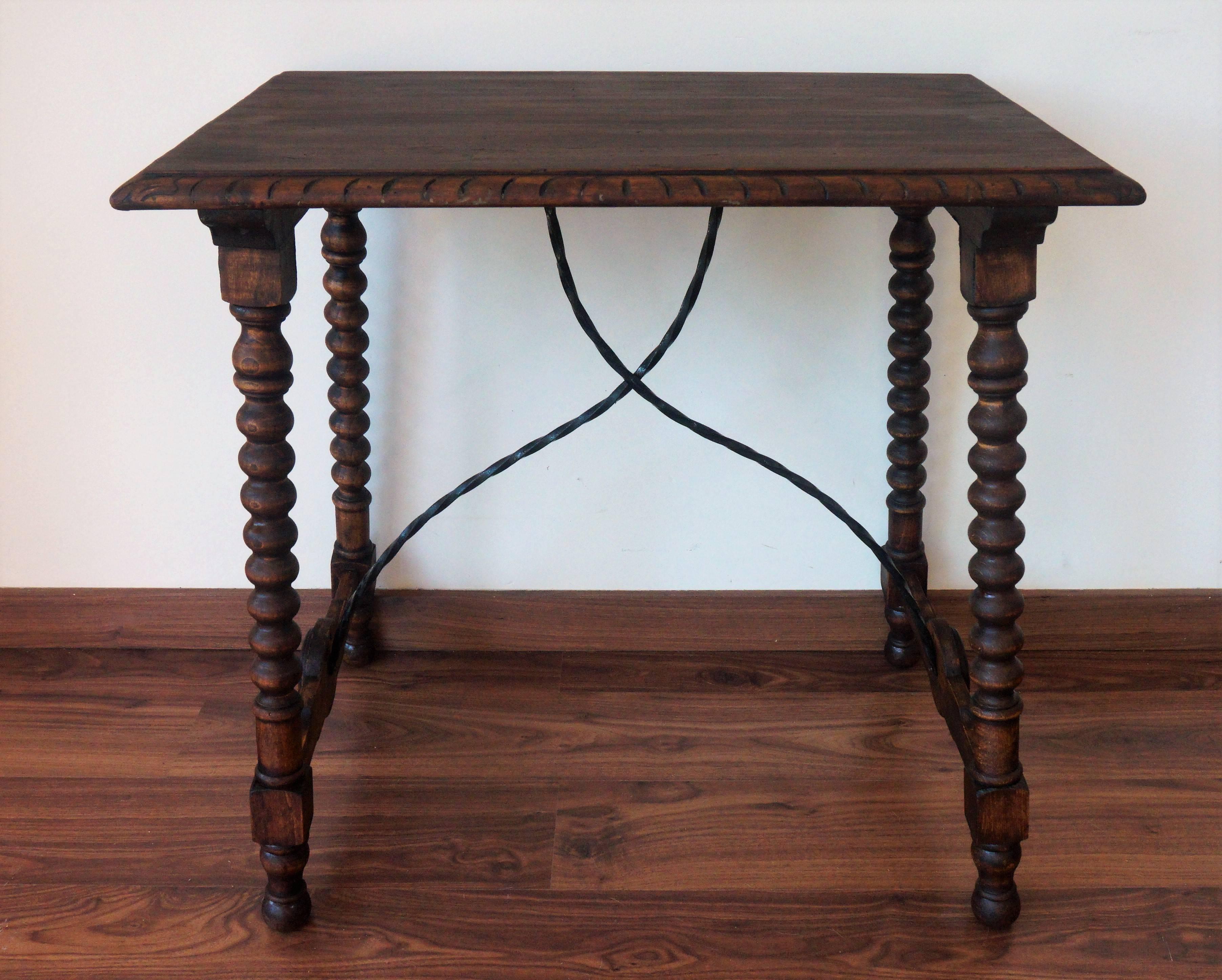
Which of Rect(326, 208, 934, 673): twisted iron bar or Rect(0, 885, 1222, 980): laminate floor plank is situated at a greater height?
Rect(326, 208, 934, 673): twisted iron bar

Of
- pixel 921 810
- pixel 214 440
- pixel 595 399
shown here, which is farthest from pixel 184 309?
pixel 921 810

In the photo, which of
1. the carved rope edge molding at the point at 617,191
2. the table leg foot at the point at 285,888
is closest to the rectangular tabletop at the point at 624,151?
the carved rope edge molding at the point at 617,191

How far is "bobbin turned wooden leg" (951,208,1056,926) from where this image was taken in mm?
1204

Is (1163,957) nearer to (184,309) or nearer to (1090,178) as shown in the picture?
(1090,178)

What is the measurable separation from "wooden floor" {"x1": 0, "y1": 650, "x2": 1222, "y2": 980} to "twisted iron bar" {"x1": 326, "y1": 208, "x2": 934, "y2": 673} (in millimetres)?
222

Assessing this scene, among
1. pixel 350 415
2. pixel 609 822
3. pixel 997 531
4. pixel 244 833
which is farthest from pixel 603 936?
pixel 350 415

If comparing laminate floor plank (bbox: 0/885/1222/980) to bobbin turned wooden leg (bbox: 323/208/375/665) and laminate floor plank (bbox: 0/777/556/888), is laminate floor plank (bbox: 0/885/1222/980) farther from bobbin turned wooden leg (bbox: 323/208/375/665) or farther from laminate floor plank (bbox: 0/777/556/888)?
bobbin turned wooden leg (bbox: 323/208/375/665)

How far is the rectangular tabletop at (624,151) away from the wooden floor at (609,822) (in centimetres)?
82

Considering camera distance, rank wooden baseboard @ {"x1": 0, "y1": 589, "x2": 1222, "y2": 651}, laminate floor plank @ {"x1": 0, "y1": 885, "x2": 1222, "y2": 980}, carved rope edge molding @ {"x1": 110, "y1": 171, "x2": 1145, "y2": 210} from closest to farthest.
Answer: carved rope edge molding @ {"x1": 110, "y1": 171, "x2": 1145, "y2": 210}
laminate floor plank @ {"x1": 0, "y1": 885, "x2": 1222, "y2": 980}
wooden baseboard @ {"x1": 0, "y1": 589, "x2": 1222, "y2": 651}

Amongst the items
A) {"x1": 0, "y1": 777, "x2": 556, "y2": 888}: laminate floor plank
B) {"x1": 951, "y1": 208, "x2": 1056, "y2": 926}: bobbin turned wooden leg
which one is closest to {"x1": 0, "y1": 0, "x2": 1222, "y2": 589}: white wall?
{"x1": 0, "y1": 777, "x2": 556, "y2": 888}: laminate floor plank

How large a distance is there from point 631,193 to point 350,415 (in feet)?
2.59

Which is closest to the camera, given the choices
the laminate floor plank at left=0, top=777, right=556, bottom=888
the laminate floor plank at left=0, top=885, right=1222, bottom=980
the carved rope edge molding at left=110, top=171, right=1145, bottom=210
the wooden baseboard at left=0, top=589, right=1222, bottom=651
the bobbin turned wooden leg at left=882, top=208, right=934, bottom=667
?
the carved rope edge molding at left=110, top=171, right=1145, bottom=210

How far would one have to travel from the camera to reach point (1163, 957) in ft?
4.38

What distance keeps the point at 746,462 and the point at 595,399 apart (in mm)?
262
